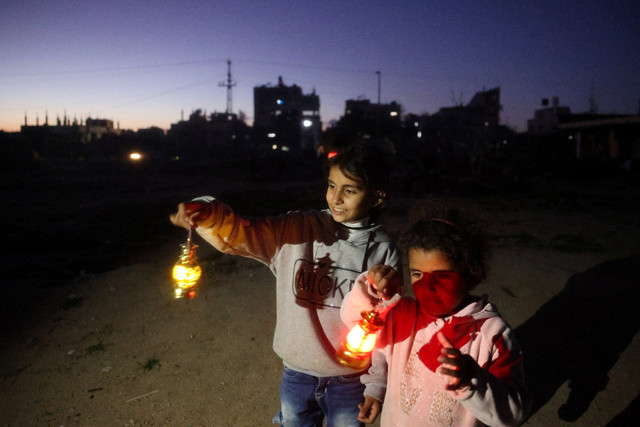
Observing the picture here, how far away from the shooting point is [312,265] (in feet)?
6.40

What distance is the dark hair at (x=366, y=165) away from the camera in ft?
6.13

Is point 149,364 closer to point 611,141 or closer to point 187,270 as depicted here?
→ point 187,270

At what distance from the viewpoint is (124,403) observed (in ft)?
11.1

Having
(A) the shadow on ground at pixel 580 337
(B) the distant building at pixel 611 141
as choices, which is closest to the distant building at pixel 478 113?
(B) the distant building at pixel 611 141

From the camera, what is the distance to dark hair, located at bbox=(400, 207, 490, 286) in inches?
62.3

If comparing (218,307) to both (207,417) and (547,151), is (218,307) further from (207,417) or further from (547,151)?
(547,151)

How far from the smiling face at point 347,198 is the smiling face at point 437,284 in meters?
0.42

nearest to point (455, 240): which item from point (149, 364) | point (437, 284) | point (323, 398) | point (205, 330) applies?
point (437, 284)

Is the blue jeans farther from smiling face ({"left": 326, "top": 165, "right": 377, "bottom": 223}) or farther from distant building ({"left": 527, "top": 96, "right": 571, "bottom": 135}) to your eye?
distant building ({"left": 527, "top": 96, "right": 571, "bottom": 135})

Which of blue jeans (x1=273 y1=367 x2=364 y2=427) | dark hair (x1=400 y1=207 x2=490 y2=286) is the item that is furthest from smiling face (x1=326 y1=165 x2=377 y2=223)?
blue jeans (x1=273 y1=367 x2=364 y2=427)

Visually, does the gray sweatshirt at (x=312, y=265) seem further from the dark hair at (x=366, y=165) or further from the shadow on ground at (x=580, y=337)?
the shadow on ground at (x=580, y=337)

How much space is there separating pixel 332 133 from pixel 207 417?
8.67ft

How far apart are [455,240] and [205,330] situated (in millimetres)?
3860

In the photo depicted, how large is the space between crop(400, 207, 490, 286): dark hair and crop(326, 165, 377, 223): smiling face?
0.94ft
